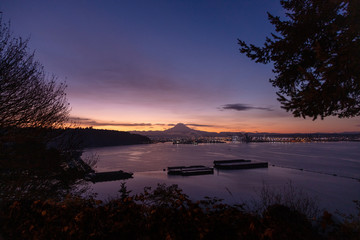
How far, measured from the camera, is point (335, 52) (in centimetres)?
468

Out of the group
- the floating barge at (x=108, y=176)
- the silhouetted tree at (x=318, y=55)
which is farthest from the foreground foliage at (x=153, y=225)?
the floating barge at (x=108, y=176)

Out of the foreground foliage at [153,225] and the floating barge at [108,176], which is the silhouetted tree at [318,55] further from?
the floating barge at [108,176]

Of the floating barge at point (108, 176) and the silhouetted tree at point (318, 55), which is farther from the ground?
the silhouetted tree at point (318, 55)

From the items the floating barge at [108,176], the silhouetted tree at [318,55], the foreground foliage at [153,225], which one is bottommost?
the floating barge at [108,176]

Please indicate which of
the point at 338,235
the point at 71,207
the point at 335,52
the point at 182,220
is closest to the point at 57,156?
the point at 71,207

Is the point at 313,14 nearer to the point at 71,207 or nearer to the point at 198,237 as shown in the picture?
the point at 198,237

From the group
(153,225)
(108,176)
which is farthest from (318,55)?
(108,176)

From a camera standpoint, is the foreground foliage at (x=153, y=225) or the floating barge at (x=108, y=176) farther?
the floating barge at (x=108, y=176)

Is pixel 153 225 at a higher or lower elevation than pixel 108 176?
higher

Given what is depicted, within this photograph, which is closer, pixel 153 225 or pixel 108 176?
pixel 153 225

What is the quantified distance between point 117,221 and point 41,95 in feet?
18.3

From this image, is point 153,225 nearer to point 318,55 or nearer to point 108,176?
point 318,55

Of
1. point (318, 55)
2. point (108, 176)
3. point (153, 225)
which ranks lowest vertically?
point (108, 176)

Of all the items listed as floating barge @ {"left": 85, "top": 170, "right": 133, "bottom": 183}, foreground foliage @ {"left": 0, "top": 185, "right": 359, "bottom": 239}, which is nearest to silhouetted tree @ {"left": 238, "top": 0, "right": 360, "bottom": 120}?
foreground foliage @ {"left": 0, "top": 185, "right": 359, "bottom": 239}
